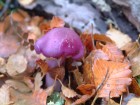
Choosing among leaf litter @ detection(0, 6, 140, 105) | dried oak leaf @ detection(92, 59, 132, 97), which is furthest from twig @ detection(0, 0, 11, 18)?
dried oak leaf @ detection(92, 59, 132, 97)

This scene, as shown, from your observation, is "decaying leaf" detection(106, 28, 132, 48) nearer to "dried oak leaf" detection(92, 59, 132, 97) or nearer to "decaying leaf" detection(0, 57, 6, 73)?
"dried oak leaf" detection(92, 59, 132, 97)

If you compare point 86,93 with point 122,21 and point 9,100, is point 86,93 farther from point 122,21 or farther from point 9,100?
point 122,21

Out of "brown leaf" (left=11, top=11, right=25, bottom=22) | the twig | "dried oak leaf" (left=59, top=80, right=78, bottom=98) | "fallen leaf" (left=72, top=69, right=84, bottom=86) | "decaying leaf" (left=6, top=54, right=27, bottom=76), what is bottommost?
"brown leaf" (left=11, top=11, right=25, bottom=22)

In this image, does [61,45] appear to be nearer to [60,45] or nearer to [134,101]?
[60,45]

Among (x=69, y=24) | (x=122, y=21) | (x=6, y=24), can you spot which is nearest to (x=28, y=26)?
(x=6, y=24)

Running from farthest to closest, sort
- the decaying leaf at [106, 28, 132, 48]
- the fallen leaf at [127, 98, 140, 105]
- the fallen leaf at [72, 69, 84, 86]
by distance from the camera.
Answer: the decaying leaf at [106, 28, 132, 48] < the fallen leaf at [72, 69, 84, 86] < the fallen leaf at [127, 98, 140, 105]

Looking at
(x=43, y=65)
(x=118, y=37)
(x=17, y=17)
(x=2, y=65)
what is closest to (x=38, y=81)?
(x=43, y=65)

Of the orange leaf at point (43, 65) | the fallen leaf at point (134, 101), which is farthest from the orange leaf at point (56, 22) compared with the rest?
the fallen leaf at point (134, 101)
